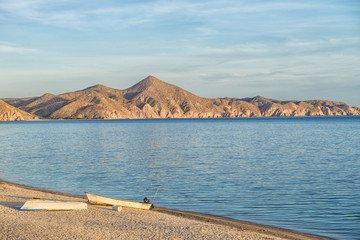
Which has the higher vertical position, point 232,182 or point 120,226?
point 120,226

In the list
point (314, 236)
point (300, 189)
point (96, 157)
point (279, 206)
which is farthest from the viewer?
point (96, 157)

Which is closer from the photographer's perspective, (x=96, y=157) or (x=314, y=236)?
(x=314, y=236)

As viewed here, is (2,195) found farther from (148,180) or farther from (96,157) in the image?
(96,157)

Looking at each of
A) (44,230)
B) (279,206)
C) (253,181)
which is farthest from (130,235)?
(253,181)

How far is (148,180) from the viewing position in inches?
1087

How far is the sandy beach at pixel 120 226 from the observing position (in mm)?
12750

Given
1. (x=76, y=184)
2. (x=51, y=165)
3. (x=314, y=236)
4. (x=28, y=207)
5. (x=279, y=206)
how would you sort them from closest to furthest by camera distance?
1. (x=314, y=236)
2. (x=28, y=207)
3. (x=279, y=206)
4. (x=76, y=184)
5. (x=51, y=165)

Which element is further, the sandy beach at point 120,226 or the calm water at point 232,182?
the calm water at point 232,182

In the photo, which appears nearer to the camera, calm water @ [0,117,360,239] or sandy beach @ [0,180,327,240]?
sandy beach @ [0,180,327,240]

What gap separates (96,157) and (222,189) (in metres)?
23.0

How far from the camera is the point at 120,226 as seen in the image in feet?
46.5

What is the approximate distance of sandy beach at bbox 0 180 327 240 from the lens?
1275 centimetres

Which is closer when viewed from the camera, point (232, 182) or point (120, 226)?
point (120, 226)

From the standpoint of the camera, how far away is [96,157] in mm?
42844
